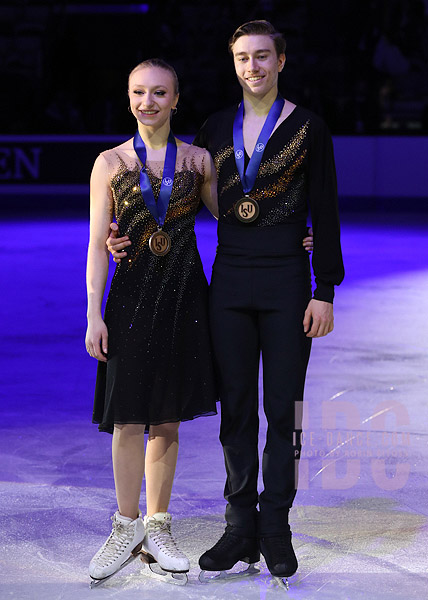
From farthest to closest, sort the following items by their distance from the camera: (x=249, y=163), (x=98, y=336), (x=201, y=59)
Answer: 1. (x=201, y=59)
2. (x=98, y=336)
3. (x=249, y=163)

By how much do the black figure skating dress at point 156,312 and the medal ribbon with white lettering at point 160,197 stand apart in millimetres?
25

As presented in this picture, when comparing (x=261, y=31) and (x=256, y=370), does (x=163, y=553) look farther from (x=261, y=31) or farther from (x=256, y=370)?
(x=261, y=31)

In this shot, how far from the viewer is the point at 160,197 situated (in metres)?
3.08

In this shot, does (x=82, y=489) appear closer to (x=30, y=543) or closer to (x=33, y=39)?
Result: (x=30, y=543)

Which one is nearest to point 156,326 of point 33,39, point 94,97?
point 94,97

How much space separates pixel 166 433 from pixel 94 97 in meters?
13.2

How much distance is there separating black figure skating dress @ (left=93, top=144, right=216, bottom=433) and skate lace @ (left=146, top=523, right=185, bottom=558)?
0.36 meters

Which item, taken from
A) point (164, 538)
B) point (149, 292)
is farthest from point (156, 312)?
point (164, 538)

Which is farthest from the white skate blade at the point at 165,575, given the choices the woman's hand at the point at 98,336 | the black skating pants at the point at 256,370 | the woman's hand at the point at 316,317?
the woman's hand at the point at 316,317

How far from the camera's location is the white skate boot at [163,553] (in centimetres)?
313

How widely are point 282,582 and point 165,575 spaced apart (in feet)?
1.23

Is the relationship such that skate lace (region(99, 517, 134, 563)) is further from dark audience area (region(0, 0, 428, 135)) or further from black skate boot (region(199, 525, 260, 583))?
dark audience area (region(0, 0, 428, 135))

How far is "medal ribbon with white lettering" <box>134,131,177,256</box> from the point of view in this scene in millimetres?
3068

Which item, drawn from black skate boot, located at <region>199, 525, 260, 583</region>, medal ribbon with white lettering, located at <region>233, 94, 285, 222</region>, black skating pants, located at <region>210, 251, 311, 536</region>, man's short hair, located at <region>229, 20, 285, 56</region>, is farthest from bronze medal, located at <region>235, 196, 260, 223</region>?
black skate boot, located at <region>199, 525, 260, 583</region>
